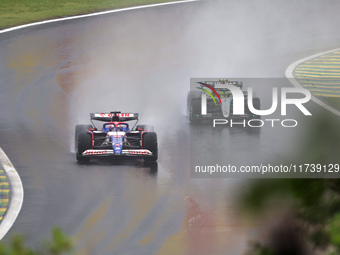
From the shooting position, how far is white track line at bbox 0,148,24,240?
52.9ft

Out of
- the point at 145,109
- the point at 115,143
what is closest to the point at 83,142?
the point at 115,143

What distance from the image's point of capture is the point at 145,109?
27.4 meters

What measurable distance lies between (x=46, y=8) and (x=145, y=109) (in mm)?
17721

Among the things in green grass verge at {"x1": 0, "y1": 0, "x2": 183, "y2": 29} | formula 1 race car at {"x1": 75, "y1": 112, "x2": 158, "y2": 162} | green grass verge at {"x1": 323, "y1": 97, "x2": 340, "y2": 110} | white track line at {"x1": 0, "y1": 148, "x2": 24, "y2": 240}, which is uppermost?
green grass verge at {"x1": 0, "y1": 0, "x2": 183, "y2": 29}

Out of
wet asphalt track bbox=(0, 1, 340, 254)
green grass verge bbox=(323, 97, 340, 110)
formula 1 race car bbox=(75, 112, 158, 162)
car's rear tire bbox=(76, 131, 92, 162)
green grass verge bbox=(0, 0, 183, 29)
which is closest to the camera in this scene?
wet asphalt track bbox=(0, 1, 340, 254)

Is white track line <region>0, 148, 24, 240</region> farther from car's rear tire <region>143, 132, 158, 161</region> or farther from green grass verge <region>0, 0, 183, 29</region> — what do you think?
green grass verge <region>0, 0, 183, 29</region>

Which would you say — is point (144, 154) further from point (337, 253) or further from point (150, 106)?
point (337, 253)

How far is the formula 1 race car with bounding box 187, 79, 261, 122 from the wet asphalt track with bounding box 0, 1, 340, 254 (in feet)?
1.54

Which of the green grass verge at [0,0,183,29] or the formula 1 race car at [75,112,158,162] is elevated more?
the green grass verge at [0,0,183,29]

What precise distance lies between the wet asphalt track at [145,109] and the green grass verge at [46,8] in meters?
1.80

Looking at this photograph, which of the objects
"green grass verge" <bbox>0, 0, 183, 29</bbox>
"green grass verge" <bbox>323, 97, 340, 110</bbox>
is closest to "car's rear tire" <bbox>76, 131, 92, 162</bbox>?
"green grass verge" <bbox>323, 97, 340, 110</bbox>

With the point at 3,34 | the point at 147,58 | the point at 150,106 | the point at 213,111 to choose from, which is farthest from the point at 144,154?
the point at 3,34

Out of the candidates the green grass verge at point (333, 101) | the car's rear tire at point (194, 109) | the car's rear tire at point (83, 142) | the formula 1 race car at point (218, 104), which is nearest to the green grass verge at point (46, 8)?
the car's rear tire at point (194, 109)

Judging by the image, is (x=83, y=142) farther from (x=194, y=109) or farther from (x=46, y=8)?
(x=46, y=8)
